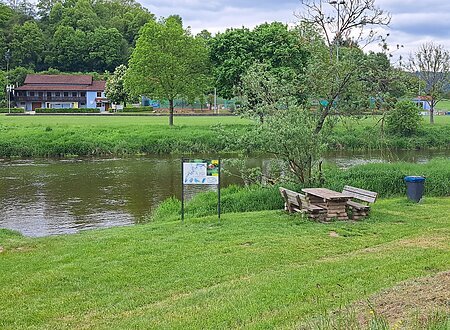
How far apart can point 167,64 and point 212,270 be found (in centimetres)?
4065

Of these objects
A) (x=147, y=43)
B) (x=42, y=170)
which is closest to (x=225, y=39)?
(x=147, y=43)

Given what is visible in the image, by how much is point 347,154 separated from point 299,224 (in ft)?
88.4

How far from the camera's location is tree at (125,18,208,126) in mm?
48406

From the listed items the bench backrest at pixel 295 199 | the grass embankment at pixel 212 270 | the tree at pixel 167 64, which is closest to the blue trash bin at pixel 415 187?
the grass embankment at pixel 212 270

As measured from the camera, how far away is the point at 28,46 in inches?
4326

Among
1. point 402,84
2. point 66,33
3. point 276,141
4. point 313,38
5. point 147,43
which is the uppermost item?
point 66,33

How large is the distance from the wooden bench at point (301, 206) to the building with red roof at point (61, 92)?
287ft

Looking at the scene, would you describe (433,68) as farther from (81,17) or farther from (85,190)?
(81,17)

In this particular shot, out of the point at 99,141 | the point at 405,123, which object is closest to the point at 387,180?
the point at 99,141

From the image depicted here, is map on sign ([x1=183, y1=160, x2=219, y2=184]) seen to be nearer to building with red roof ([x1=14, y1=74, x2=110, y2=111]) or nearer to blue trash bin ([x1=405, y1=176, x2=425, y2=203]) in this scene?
blue trash bin ([x1=405, y1=176, x2=425, y2=203])

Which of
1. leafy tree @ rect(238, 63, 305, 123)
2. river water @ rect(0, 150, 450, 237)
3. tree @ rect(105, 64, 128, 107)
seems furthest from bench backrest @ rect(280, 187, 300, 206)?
tree @ rect(105, 64, 128, 107)

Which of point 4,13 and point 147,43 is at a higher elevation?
point 4,13

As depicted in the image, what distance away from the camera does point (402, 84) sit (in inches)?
733

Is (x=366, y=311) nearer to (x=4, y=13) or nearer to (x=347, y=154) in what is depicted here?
(x=347, y=154)
